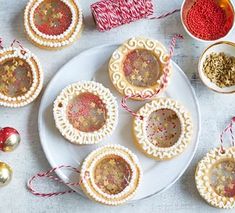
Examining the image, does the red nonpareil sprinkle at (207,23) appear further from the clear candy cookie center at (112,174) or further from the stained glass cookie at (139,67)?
the clear candy cookie center at (112,174)

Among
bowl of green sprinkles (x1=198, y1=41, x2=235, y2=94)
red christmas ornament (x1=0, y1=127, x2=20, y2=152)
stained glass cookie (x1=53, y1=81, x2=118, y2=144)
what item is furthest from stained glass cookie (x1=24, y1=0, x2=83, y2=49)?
bowl of green sprinkles (x1=198, y1=41, x2=235, y2=94)

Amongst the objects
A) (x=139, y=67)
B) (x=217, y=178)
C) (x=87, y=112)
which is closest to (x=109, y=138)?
(x=87, y=112)

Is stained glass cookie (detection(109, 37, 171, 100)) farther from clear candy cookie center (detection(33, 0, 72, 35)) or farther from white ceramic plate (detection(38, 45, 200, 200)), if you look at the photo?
clear candy cookie center (detection(33, 0, 72, 35))

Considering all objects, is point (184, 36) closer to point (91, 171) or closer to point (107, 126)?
point (107, 126)

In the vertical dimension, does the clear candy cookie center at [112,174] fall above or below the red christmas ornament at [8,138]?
below

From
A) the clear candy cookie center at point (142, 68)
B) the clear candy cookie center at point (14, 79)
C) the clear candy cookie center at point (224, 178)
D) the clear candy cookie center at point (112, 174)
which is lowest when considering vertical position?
the clear candy cookie center at point (224, 178)

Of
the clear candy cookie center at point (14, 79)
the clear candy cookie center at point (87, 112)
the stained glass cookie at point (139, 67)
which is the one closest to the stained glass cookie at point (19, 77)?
the clear candy cookie center at point (14, 79)
